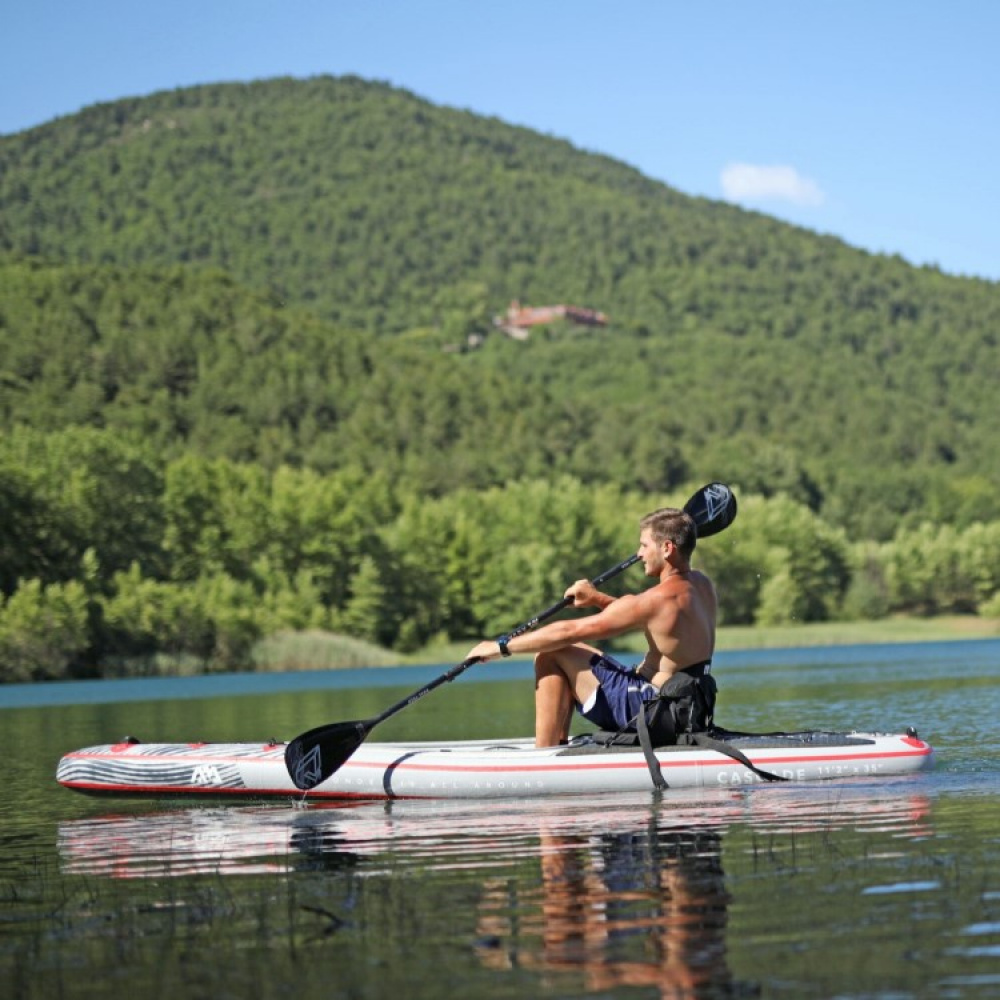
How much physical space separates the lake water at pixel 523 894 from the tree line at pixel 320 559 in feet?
187

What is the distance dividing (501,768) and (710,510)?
165 inches

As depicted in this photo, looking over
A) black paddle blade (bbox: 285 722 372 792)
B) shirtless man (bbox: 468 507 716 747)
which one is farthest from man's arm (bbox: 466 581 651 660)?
black paddle blade (bbox: 285 722 372 792)

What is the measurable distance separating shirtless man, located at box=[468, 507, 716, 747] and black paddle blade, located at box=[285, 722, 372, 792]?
1531mm

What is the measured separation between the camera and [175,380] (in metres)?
149

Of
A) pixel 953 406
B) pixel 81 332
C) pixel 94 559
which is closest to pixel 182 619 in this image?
pixel 94 559

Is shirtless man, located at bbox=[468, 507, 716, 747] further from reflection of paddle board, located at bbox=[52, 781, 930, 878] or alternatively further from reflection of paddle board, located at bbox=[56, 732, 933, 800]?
reflection of paddle board, located at bbox=[52, 781, 930, 878]

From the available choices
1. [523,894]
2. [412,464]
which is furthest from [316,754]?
[412,464]

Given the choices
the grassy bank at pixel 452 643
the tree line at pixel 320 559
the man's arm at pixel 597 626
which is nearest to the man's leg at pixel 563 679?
the man's arm at pixel 597 626

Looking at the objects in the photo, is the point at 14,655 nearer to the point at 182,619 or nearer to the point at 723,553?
the point at 182,619

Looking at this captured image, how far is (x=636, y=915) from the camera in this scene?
898 cm

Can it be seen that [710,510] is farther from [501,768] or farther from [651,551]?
[501,768]

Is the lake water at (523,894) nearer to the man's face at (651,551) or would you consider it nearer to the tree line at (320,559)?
the man's face at (651,551)

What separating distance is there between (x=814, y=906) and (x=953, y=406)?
170799mm

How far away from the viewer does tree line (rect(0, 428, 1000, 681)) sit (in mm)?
79312
